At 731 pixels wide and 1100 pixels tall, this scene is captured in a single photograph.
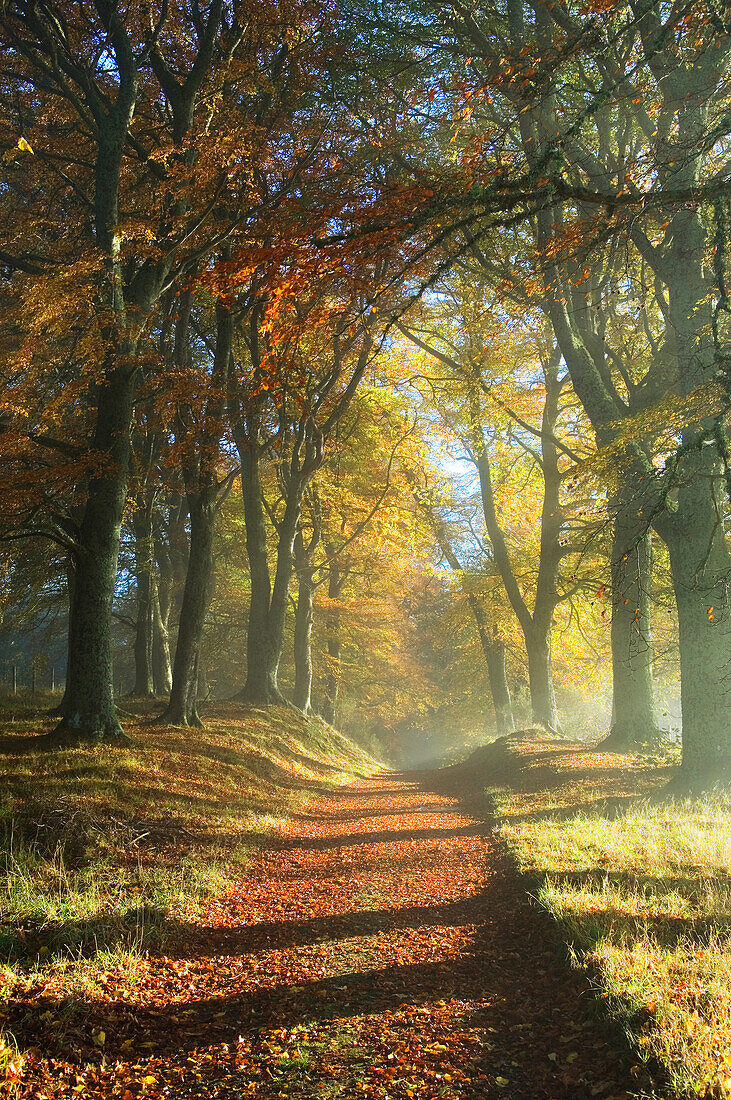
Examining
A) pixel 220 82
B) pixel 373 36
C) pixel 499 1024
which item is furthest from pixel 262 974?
pixel 373 36

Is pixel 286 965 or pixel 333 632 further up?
pixel 333 632

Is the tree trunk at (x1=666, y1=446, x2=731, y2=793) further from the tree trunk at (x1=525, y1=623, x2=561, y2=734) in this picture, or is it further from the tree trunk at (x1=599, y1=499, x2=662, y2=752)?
the tree trunk at (x1=525, y1=623, x2=561, y2=734)

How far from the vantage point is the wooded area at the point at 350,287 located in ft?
20.9

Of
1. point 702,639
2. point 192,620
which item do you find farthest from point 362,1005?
point 192,620

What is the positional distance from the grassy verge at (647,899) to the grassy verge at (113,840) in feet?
10.2

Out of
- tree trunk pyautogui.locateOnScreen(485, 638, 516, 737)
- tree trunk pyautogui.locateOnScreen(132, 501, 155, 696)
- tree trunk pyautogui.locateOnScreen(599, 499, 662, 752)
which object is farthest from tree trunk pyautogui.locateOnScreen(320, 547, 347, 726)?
tree trunk pyautogui.locateOnScreen(599, 499, 662, 752)

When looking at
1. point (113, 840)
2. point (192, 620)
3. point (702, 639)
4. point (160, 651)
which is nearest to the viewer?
point (113, 840)

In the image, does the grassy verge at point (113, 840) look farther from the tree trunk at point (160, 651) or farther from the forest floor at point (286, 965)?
the tree trunk at point (160, 651)

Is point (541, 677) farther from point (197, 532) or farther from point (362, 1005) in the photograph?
point (362, 1005)

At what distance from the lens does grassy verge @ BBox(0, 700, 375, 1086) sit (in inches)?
180

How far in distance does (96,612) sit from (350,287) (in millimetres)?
6354

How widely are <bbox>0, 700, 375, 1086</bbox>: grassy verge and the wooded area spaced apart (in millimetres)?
1184

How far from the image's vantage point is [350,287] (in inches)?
236

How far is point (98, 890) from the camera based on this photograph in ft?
18.9
